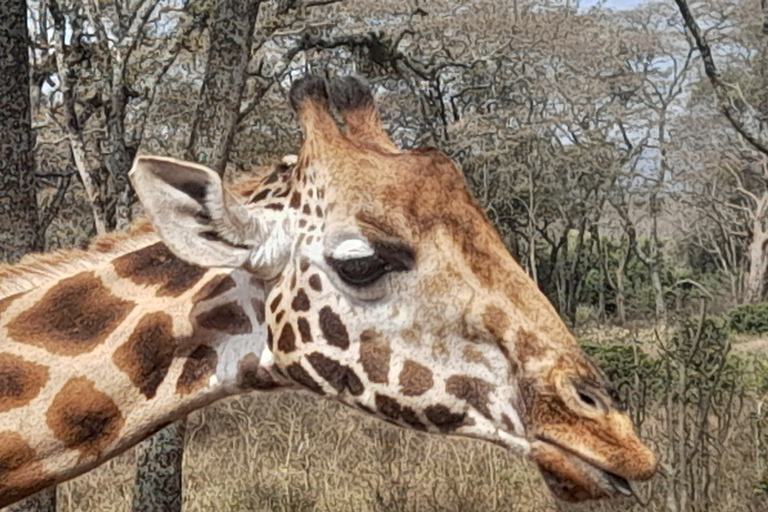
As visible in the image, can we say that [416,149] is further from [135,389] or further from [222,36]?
[222,36]

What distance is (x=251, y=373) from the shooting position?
2.95 metres

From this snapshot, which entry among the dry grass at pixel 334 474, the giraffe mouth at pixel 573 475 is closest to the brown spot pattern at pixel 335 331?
the giraffe mouth at pixel 573 475

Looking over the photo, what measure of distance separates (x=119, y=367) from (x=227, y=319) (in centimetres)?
32

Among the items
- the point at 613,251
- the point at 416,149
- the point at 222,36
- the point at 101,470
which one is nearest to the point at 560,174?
the point at 613,251

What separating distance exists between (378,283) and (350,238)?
143 millimetres

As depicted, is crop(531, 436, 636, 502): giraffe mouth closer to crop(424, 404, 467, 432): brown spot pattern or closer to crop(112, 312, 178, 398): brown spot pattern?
crop(424, 404, 467, 432): brown spot pattern

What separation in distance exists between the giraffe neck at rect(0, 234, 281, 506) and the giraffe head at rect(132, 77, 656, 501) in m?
0.11

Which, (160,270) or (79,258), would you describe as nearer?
(160,270)

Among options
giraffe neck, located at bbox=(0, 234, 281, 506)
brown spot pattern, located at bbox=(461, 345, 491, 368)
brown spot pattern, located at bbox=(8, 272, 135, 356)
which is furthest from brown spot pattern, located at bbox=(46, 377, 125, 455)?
brown spot pattern, located at bbox=(461, 345, 491, 368)

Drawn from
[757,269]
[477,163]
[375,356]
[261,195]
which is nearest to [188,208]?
[261,195]

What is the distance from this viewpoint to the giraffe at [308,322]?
8.97 ft

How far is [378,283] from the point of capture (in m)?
2.84

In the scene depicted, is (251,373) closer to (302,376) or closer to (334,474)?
(302,376)

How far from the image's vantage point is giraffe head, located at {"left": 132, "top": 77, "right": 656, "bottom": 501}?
2699 mm
